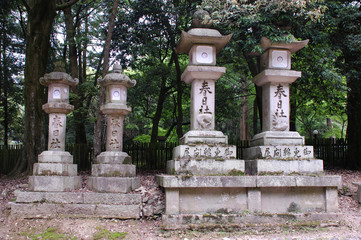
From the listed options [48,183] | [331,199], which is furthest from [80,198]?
[331,199]

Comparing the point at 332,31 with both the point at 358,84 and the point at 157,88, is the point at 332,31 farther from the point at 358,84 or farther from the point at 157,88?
the point at 157,88

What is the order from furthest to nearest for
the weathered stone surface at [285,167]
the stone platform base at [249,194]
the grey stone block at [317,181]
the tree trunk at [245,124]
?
the tree trunk at [245,124] < the weathered stone surface at [285,167] < the grey stone block at [317,181] < the stone platform base at [249,194]

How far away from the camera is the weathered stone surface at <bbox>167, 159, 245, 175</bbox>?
20.1 feet

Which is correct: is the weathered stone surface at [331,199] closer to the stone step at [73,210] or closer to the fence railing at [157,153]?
the stone step at [73,210]

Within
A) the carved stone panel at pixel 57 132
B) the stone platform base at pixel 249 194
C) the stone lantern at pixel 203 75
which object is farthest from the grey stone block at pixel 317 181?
the carved stone panel at pixel 57 132

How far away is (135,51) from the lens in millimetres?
11852

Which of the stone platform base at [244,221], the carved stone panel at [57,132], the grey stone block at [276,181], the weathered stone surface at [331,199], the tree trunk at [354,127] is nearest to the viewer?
the stone platform base at [244,221]

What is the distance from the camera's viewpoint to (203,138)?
6.59m

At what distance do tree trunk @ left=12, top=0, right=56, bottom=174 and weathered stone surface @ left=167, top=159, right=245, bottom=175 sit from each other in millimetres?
4800

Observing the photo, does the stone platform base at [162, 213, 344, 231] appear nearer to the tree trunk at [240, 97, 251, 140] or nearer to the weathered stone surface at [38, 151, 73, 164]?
the weathered stone surface at [38, 151, 73, 164]

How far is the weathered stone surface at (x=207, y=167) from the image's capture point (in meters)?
6.13

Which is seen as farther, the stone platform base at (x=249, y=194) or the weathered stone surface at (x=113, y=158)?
the weathered stone surface at (x=113, y=158)

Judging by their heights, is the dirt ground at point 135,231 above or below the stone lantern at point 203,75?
below

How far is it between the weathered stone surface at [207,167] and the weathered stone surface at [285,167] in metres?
0.40
